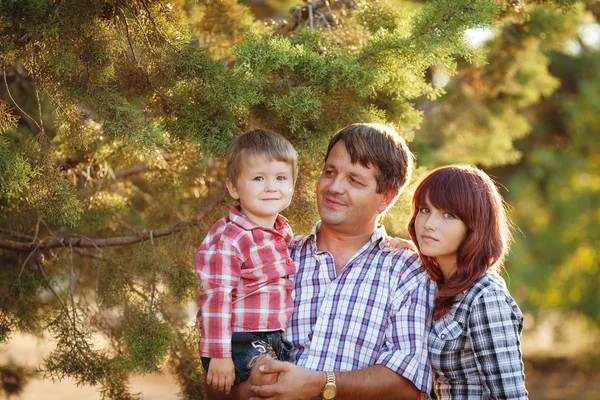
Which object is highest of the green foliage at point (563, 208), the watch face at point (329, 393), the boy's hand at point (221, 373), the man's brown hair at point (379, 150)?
the green foliage at point (563, 208)

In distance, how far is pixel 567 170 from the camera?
1003 cm

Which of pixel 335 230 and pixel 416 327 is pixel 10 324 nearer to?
pixel 335 230

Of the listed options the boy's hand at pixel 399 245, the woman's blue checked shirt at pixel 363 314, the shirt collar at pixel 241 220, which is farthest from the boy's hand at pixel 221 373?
the boy's hand at pixel 399 245

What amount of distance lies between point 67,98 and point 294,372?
131 cm

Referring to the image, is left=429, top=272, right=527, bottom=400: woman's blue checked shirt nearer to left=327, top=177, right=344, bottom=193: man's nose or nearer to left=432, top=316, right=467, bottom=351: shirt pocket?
left=432, top=316, right=467, bottom=351: shirt pocket

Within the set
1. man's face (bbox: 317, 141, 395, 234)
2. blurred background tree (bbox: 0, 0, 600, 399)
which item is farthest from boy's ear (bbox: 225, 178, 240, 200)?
man's face (bbox: 317, 141, 395, 234)

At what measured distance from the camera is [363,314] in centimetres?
254

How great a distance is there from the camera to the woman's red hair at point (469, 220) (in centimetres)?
243

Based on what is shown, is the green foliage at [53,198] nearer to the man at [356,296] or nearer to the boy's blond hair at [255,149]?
the boy's blond hair at [255,149]

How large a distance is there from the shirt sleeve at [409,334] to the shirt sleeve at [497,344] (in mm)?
201

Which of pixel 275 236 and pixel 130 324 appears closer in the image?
pixel 275 236

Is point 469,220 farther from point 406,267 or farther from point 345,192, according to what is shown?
point 345,192

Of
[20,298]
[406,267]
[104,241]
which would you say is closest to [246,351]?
[406,267]

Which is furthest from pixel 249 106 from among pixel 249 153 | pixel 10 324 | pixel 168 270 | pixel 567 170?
pixel 567 170
